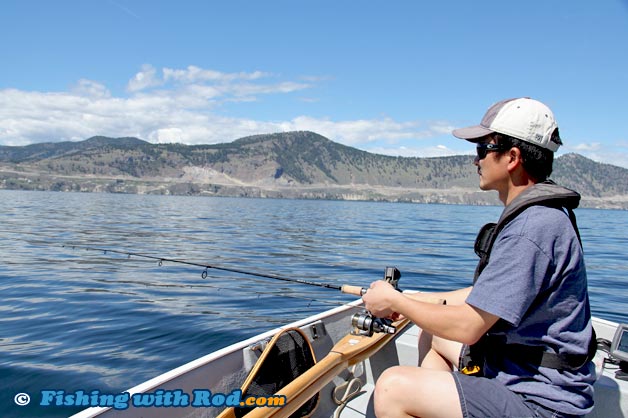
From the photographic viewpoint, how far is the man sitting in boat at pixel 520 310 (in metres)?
2.36

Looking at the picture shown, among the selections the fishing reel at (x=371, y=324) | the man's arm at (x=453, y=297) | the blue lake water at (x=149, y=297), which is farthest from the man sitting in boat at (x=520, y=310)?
the blue lake water at (x=149, y=297)

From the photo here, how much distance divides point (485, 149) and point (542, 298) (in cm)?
89

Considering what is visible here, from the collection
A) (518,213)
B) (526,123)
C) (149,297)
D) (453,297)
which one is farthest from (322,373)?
(149,297)

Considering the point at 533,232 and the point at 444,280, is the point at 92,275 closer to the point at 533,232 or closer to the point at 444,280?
the point at 444,280

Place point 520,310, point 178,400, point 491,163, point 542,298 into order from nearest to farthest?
point 520,310, point 542,298, point 491,163, point 178,400

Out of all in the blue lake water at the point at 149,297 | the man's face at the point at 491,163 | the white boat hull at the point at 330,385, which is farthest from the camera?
the blue lake water at the point at 149,297

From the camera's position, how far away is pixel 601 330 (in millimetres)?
5590

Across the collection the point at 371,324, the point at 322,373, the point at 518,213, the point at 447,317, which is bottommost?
the point at 322,373

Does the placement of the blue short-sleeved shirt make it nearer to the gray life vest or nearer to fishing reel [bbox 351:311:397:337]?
the gray life vest

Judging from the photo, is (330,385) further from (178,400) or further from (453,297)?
(178,400)

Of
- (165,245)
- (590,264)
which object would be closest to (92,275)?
(165,245)

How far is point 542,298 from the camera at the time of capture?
2.43 m

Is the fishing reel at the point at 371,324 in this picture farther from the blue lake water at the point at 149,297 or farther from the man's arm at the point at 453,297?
the blue lake water at the point at 149,297

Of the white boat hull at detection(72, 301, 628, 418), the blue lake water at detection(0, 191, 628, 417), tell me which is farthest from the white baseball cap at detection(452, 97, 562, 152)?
the blue lake water at detection(0, 191, 628, 417)
